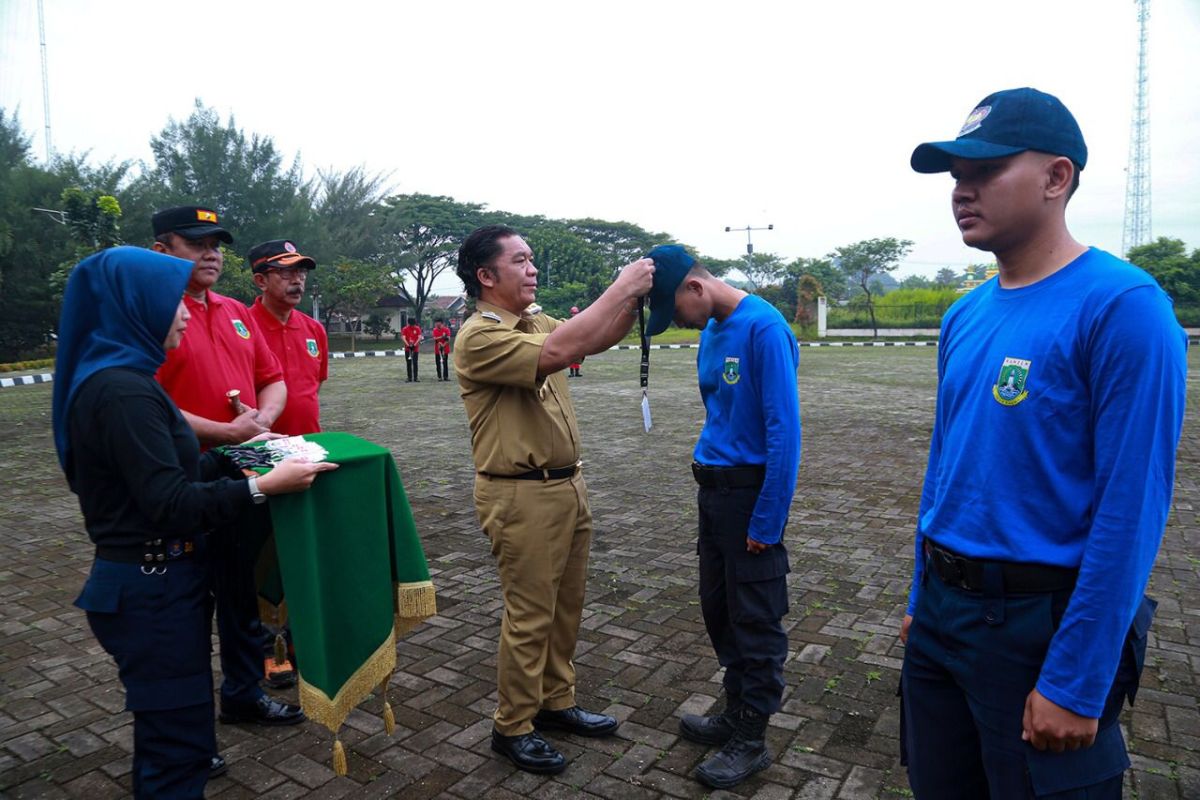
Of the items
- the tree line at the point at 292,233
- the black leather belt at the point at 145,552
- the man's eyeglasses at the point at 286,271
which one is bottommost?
the black leather belt at the point at 145,552

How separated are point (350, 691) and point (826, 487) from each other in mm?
5876

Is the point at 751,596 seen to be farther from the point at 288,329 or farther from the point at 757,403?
the point at 288,329

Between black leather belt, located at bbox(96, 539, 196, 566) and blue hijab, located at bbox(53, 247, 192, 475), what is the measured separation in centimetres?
27

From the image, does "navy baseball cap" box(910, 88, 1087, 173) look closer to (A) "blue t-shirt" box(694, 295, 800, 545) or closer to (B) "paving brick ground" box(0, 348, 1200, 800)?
(A) "blue t-shirt" box(694, 295, 800, 545)

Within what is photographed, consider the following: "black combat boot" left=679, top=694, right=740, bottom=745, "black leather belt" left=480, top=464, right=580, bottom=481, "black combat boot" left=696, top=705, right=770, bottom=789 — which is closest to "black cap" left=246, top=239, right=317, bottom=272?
"black leather belt" left=480, top=464, right=580, bottom=481

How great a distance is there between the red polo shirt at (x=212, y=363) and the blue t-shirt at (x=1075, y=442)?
9.47 ft

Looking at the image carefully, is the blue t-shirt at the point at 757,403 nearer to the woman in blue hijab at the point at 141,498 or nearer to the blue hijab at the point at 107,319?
the woman in blue hijab at the point at 141,498

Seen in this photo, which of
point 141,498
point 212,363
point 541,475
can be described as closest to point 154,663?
point 141,498

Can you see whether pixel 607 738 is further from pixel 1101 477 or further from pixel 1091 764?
pixel 1101 477

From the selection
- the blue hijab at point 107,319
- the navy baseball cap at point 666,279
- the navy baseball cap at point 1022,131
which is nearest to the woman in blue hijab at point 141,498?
the blue hijab at point 107,319

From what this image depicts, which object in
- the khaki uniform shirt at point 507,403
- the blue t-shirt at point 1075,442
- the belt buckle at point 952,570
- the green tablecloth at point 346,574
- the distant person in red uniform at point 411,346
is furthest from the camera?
the distant person in red uniform at point 411,346

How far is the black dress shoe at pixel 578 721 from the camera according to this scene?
3.21 meters

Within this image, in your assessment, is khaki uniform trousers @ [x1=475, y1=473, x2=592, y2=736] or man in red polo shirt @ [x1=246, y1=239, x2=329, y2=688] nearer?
khaki uniform trousers @ [x1=475, y1=473, x2=592, y2=736]

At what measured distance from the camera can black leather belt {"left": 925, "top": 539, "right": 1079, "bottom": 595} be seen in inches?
64.6
